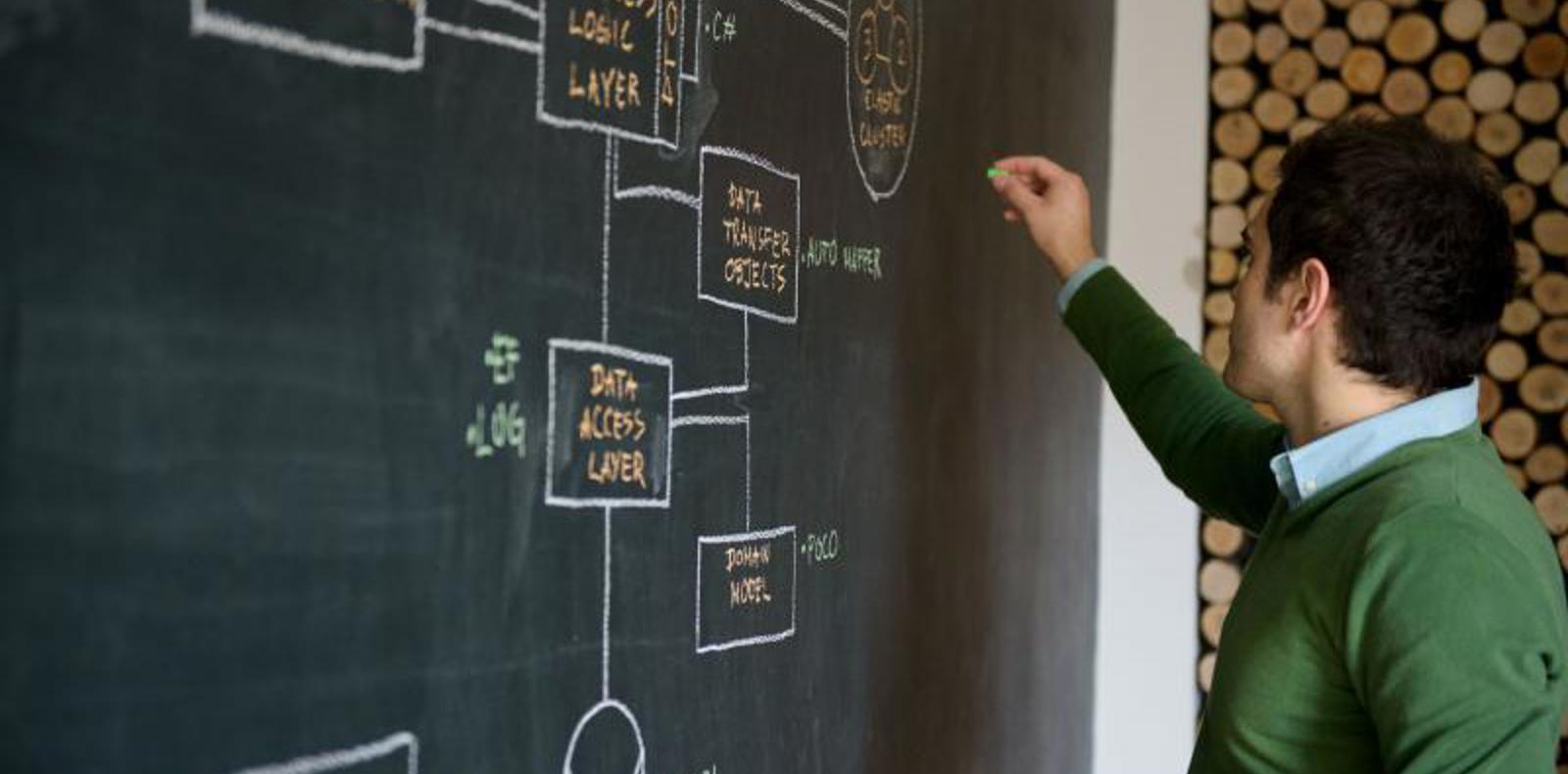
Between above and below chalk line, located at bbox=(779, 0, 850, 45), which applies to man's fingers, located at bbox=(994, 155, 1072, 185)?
below

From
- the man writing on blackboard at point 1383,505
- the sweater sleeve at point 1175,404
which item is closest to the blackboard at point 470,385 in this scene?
the sweater sleeve at point 1175,404

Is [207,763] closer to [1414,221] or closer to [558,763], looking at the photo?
[558,763]

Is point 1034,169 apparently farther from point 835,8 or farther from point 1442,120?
point 1442,120

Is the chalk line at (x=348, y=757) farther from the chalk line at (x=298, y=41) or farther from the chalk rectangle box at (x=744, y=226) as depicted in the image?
the chalk rectangle box at (x=744, y=226)

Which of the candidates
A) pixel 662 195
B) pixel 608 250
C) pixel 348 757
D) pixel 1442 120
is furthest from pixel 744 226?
pixel 1442 120

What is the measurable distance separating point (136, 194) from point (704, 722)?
976mm

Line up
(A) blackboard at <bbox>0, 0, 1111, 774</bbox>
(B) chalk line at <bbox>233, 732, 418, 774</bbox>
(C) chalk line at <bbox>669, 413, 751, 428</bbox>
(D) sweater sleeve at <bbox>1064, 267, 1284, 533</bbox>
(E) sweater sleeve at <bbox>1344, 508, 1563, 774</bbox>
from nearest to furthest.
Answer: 1. (A) blackboard at <bbox>0, 0, 1111, 774</bbox>
2. (B) chalk line at <bbox>233, 732, 418, 774</bbox>
3. (E) sweater sleeve at <bbox>1344, 508, 1563, 774</bbox>
4. (C) chalk line at <bbox>669, 413, 751, 428</bbox>
5. (D) sweater sleeve at <bbox>1064, 267, 1284, 533</bbox>

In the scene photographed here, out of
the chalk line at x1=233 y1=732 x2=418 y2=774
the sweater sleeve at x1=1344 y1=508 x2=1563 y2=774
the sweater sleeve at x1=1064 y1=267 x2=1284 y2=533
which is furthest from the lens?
the sweater sleeve at x1=1064 y1=267 x2=1284 y2=533

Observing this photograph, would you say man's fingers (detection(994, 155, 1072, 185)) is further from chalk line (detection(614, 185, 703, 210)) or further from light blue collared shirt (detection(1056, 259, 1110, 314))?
chalk line (detection(614, 185, 703, 210))

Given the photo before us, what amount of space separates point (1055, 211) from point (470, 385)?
0.97 m

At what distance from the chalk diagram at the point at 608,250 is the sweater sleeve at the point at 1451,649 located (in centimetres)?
70

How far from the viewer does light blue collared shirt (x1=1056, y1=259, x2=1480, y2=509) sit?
164cm

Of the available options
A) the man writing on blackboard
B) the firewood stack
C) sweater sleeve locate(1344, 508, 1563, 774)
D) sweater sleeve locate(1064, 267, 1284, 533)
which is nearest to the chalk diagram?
sweater sleeve locate(1064, 267, 1284, 533)

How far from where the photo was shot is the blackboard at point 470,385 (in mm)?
1091
